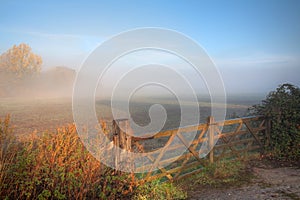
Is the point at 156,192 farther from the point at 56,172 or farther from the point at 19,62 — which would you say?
the point at 19,62

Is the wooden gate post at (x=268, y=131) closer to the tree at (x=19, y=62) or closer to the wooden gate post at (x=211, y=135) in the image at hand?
the wooden gate post at (x=211, y=135)

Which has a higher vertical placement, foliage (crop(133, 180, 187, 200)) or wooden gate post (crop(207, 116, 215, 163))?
wooden gate post (crop(207, 116, 215, 163))

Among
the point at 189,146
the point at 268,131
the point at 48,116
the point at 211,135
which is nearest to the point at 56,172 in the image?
the point at 189,146

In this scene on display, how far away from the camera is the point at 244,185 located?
19.1 ft

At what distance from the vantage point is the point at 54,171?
3.98m

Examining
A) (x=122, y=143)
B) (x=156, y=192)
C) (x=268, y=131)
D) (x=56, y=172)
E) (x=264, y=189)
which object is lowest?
(x=264, y=189)

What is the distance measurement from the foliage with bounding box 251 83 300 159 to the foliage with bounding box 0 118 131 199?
22.1 ft

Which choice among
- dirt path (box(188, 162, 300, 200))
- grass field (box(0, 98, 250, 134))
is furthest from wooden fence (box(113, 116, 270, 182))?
grass field (box(0, 98, 250, 134))

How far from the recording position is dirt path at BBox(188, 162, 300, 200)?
202 inches

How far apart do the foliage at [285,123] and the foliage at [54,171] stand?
6.73 meters

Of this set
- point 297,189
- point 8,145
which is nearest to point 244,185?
point 297,189

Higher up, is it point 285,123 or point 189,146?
point 285,123

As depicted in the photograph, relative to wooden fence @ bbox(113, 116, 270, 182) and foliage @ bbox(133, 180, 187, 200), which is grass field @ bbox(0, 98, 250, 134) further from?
foliage @ bbox(133, 180, 187, 200)

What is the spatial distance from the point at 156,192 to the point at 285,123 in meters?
6.39
